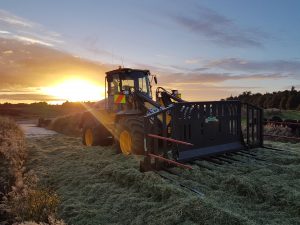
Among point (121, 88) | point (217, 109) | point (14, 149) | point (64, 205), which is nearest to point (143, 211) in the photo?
point (64, 205)

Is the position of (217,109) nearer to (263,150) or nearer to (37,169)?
(263,150)

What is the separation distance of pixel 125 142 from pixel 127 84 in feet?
8.01

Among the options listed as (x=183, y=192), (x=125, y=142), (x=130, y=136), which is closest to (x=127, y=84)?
(x=125, y=142)

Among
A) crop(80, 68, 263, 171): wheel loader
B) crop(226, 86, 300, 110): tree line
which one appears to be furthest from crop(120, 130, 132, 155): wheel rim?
crop(226, 86, 300, 110): tree line

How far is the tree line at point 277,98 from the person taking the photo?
176 feet

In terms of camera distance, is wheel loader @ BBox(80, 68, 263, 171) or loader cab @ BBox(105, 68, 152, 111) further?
loader cab @ BBox(105, 68, 152, 111)

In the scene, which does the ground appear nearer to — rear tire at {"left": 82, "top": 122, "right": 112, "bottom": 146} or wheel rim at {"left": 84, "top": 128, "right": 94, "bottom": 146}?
rear tire at {"left": 82, "top": 122, "right": 112, "bottom": 146}

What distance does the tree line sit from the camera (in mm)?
53688

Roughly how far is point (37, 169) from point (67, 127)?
17.5 meters

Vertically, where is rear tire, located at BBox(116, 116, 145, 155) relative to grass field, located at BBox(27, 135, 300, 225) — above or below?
above

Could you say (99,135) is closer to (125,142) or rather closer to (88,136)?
(88,136)

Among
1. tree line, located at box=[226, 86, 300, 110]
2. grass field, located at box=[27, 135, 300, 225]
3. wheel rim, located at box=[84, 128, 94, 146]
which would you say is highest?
tree line, located at box=[226, 86, 300, 110]

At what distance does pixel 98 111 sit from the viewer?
1464cm

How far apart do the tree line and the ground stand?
1677 inches
